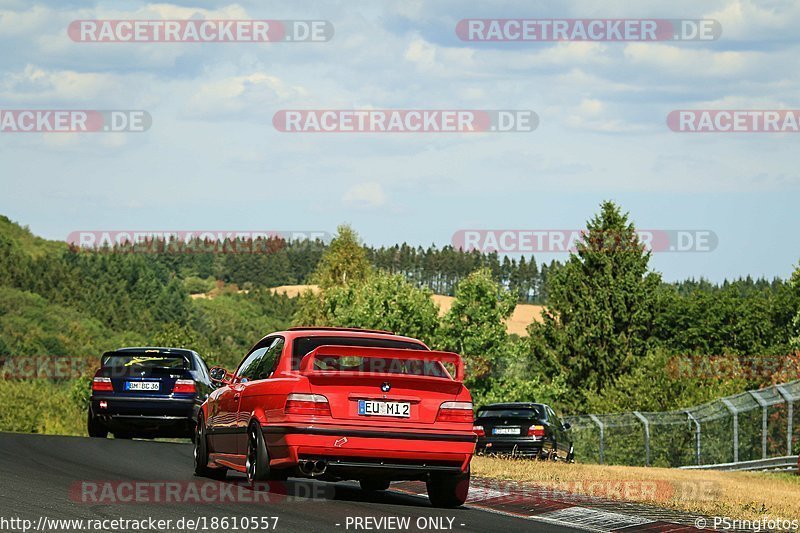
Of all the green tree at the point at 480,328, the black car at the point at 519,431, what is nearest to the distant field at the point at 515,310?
the green tree at the point at 480,328

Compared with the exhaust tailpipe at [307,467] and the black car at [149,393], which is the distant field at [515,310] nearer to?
the black car at [149,393]

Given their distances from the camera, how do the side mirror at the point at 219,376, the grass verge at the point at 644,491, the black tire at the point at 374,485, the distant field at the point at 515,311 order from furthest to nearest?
the distant field at the point at 515,311, the side mirror at the point at 219,376, the black tire at the point at 374,485, the grass verge at the point at 644,491

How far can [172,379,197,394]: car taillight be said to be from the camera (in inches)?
776

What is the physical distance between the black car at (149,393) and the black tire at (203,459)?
581 cm

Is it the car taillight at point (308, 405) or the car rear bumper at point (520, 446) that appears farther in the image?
the car rear bumper at point (520, 446)

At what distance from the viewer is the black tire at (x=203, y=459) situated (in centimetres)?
1357

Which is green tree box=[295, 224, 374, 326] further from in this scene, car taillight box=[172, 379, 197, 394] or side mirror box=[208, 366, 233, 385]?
side mirror box=[208, 366, 233, 385]

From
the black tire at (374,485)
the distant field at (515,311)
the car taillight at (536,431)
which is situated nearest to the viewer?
the black tire at (374,485)

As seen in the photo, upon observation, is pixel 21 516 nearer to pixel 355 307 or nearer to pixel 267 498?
pixel 267 498

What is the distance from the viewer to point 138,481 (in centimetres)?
1272

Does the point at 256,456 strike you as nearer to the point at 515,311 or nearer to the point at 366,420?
the point at 366,420

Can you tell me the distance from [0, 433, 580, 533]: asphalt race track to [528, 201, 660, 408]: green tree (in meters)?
69.7

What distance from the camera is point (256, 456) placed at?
11.3 metres

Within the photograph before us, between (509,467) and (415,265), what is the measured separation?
17037 centimetres
